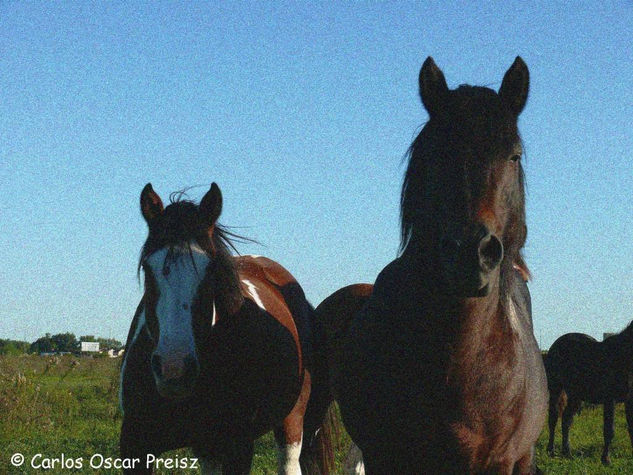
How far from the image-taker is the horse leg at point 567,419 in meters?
11.0

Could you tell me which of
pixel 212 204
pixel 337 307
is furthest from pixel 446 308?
pixel 337 307

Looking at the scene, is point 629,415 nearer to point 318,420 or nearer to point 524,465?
point 318,420

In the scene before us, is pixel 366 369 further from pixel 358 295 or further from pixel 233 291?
pixel 358 295

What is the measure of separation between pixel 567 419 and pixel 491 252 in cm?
1055

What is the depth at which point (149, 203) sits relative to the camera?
418cm

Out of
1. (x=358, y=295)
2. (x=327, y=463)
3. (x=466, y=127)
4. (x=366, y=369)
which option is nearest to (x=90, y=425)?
(x=327, y=463)

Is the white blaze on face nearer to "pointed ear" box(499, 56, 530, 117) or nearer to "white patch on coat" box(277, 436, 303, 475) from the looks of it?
"white patch on coat" box(277, 436, 303, 475)

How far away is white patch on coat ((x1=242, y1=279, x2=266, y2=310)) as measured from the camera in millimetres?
4875

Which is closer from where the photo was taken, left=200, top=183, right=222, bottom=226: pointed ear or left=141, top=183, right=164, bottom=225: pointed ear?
left=141, top=183, right=164, bottom=225: pointed ear

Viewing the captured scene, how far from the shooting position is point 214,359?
4.26 metres

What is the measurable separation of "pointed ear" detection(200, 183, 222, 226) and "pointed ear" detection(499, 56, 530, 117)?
6.81 ft

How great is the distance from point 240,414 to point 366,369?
147cm

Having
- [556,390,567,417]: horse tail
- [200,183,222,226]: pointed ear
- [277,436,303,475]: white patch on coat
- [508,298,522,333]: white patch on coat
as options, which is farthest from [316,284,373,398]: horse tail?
[556,390,567,417]: horse tail

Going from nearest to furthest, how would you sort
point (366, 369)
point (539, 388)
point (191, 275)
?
point (366, 369)
point (539, 388)
point (191, 275)
